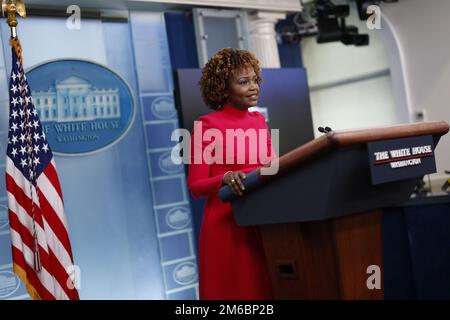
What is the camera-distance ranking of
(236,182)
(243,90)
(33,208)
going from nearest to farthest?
(236,182) < (243,90) < (33,208)

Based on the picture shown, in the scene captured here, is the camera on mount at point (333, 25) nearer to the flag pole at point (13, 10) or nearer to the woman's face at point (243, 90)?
the flag pole at point (13, 10)

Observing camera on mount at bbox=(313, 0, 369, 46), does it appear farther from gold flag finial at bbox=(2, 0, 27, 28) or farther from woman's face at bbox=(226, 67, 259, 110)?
woman's face at bbox=(226, 67, 259, 110)

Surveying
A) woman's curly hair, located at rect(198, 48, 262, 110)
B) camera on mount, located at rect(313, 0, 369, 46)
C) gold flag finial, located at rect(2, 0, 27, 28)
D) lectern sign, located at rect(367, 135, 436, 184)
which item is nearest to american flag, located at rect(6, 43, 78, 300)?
gold flag finial, located at rect(2, 0, 27, 28)

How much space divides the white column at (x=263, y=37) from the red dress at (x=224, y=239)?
300 centimetres

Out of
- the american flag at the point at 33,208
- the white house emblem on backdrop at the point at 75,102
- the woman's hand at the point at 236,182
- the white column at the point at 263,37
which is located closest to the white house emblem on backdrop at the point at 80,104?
the white house emblem on backdrop at the point at 75,102

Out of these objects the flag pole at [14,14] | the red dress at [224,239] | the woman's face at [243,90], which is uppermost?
the flag pole at [14,14]

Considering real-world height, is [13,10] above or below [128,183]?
above

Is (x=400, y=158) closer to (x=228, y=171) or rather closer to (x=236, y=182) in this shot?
(x=236, y=182)

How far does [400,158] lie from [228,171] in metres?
0.56

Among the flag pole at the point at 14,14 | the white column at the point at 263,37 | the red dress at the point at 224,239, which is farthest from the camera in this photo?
the white column at the point at 263,37

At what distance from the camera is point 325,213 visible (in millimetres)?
1345

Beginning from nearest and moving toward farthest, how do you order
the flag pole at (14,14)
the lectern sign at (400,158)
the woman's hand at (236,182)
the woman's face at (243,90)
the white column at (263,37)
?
the lectern sign at (400,158) → the woman's hand at (236,182) → the woman's face at (243,90) → the flag pole at (14,14) → the white column at (263,37)

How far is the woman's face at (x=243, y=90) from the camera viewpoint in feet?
6.17

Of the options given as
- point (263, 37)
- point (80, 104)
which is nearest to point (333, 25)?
point (263, 37)
